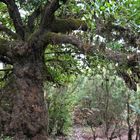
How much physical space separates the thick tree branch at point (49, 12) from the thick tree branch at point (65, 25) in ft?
0.87

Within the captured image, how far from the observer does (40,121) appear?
7.69 metres

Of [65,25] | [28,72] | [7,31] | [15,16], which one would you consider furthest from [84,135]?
[15,16]

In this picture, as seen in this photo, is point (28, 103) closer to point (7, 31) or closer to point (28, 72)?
point (28, 72)

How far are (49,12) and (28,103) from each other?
6.44 ft

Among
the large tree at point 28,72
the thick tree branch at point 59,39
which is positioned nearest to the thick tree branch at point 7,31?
the large tree at point 28,72

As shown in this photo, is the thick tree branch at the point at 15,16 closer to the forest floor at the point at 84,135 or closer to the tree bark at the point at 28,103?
the tree bark at the point at 28,103

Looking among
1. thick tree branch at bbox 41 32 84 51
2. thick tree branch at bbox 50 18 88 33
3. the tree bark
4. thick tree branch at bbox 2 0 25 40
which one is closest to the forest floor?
the tree bark

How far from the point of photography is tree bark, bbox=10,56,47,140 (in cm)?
752

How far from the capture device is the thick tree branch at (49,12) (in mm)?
7231

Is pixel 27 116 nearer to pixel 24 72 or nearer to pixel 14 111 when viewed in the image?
pixel 14 111

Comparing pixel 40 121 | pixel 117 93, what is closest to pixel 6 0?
pixel 40 121

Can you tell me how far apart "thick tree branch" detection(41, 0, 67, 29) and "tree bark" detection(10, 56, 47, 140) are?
0.78 meters

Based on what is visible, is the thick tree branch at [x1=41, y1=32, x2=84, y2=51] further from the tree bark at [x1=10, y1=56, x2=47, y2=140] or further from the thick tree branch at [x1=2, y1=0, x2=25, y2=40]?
the thick tree branch at [x1=2, y1=0, x2=25, y2=40]

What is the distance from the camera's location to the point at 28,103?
7.62m
